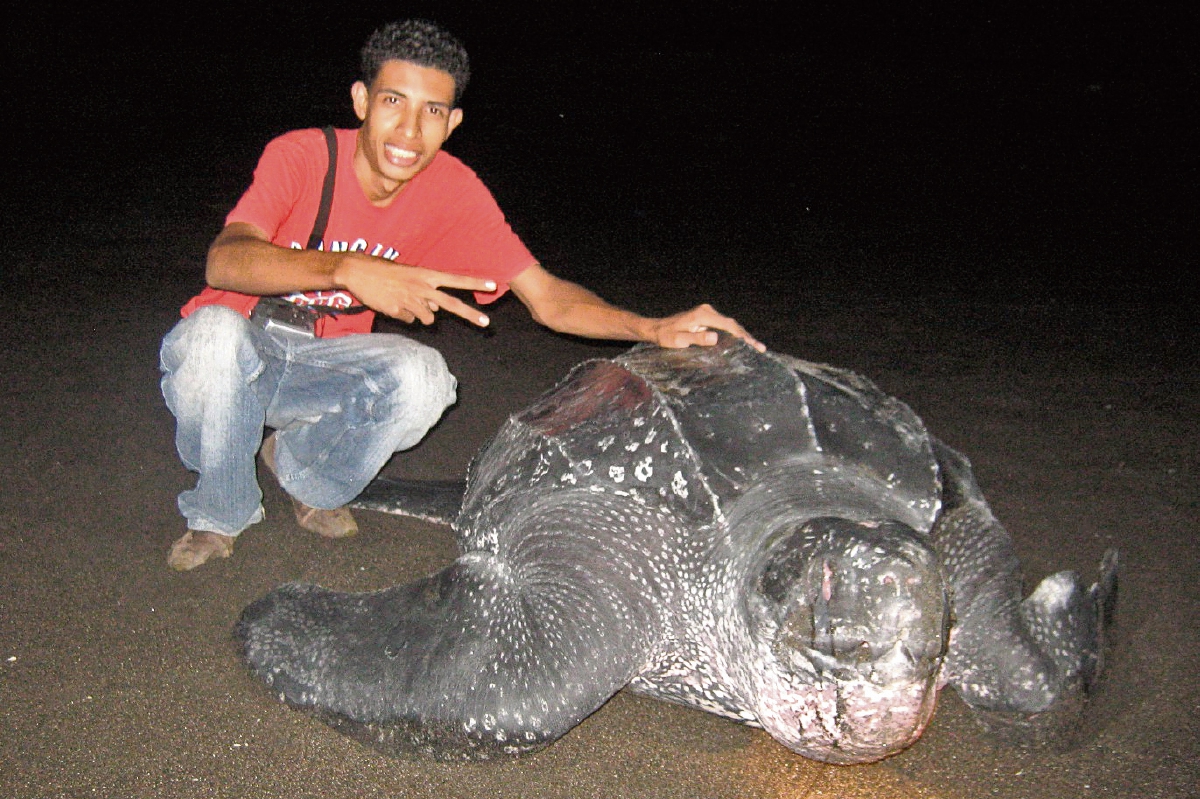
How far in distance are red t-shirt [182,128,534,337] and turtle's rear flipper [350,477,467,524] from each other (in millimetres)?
452

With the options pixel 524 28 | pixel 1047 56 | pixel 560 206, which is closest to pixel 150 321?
pixel 560 206

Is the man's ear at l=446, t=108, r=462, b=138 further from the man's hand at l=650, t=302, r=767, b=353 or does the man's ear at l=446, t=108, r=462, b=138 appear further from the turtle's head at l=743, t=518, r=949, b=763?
the turtle's head at l=743, t=518, r=949, b=763

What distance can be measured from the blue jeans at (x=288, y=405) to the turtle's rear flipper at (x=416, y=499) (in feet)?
0.38

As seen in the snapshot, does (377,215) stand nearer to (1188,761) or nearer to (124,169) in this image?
(1188,761)

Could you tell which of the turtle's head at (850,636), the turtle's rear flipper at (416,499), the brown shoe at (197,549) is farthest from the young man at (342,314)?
the turtle's head at (850,636)

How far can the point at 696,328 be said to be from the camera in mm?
2346

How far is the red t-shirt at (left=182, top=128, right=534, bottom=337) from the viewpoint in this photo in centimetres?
229

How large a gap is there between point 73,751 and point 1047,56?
16633 mm

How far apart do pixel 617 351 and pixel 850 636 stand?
2.60m

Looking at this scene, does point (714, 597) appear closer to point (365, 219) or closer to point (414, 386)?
point (414, 386)

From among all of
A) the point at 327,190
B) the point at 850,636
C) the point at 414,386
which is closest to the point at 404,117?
the point at 327,190

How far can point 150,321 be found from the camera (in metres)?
3.88

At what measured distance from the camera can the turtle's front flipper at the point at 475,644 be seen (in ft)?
5.57

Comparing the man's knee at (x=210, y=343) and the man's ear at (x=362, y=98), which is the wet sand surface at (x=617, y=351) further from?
the man's ear at (x=362, y=98)
